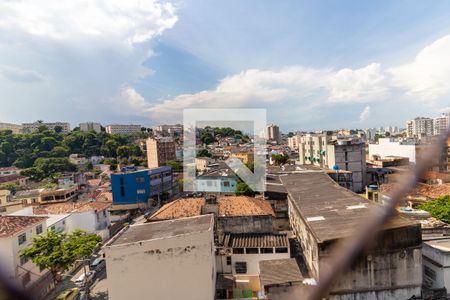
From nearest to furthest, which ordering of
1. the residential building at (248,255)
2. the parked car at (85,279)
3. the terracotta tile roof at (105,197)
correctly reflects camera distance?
the residential building at (248,255) → the parked car at (85,279) → the terracotta tile roof at (105,197)

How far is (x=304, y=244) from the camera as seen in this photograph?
7172 millimetres

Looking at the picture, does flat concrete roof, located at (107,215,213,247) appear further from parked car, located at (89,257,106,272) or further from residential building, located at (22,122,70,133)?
residential building, located at (22,122,70,133)

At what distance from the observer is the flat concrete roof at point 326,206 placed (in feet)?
18.1

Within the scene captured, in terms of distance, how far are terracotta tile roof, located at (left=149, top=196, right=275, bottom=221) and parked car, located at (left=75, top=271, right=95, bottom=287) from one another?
2.18m

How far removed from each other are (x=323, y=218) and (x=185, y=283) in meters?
3.43

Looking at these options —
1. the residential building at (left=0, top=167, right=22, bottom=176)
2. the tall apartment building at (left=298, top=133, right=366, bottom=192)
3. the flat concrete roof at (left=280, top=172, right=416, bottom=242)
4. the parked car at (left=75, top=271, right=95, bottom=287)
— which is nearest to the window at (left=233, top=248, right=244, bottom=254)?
the flat concrete roof at (left=280, top=172, right=416, bottom=242)

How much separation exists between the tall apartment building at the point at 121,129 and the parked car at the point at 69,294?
181ft

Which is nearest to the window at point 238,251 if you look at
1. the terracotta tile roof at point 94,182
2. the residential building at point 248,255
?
the residential building at point 248,255

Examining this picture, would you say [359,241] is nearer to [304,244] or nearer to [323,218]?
[323,218]

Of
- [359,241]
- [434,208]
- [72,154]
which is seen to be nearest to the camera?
[359,241]

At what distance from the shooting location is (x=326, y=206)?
7488 millimetres

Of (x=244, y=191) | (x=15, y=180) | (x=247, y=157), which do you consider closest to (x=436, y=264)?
(x=244, y=191)

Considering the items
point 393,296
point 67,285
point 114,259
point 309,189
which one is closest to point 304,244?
point 393,296

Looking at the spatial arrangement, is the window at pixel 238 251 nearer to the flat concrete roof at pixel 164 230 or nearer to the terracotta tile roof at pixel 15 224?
the flat concrete roof at pixel 164 230
